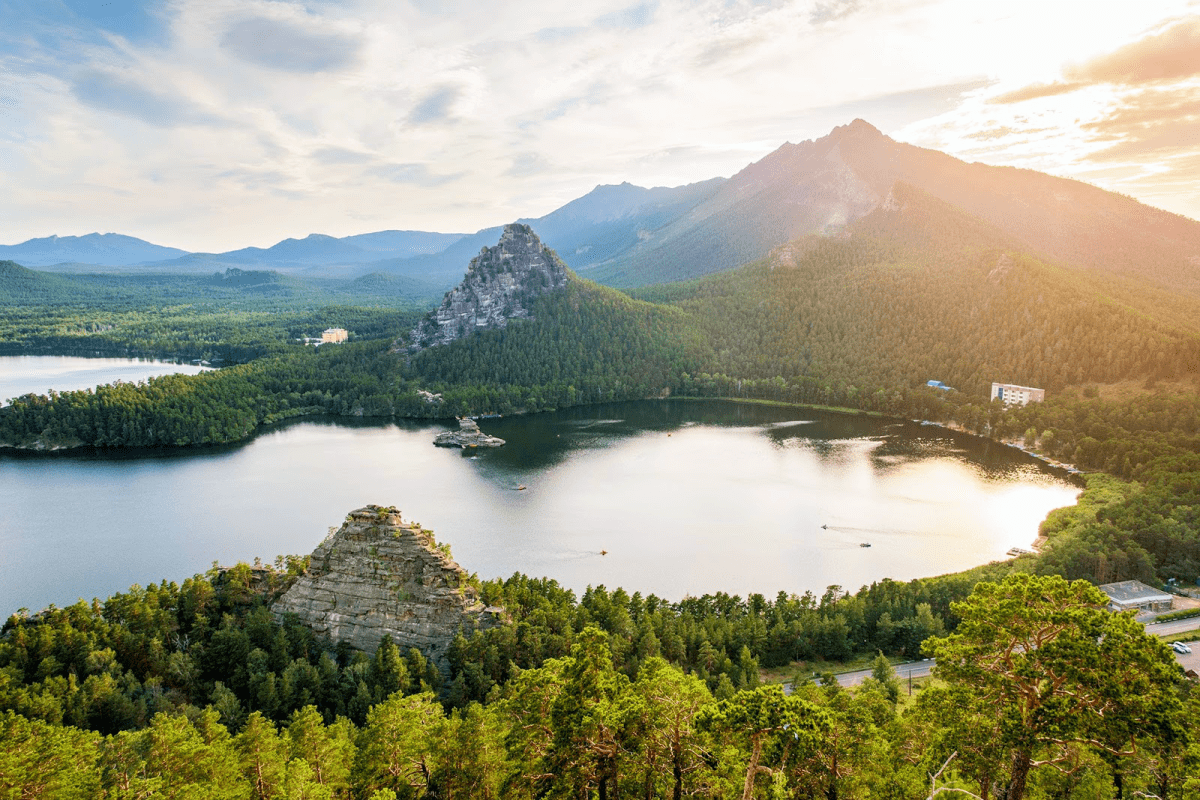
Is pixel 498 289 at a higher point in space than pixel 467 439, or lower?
higher

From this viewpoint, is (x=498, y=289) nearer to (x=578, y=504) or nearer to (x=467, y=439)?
(x=467, y=439)

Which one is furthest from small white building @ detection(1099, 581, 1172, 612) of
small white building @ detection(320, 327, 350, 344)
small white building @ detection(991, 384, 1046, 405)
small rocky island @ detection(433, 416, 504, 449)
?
small white building @ detection(320, 327, 350, 344)

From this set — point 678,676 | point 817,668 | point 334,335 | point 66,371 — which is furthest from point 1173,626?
point 334,335

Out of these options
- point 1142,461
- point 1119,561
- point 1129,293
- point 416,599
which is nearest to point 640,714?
point 416,599

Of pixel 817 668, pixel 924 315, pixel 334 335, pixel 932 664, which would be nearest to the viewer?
pixel 817 668

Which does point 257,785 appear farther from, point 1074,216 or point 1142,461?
point 1074,216

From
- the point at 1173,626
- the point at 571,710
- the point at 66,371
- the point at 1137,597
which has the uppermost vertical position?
the point at 66,371

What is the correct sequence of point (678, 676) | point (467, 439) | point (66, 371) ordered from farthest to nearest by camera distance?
point (66, 371), point (467, 439), point (678, 676)
